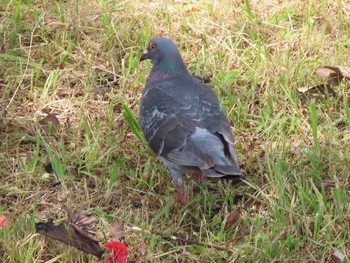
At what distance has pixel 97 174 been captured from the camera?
4867 mm

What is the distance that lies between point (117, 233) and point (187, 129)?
754 millimetres

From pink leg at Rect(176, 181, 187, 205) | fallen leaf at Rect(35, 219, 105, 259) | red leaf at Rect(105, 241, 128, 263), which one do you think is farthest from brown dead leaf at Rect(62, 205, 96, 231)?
pink leg at Rect(176, 181, 187, 205)

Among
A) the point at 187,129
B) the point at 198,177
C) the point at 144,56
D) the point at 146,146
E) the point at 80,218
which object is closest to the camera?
the point at 80,218

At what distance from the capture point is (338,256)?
13.2 feet

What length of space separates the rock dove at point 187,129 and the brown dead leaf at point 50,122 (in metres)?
0.65

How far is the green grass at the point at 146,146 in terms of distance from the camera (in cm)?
420

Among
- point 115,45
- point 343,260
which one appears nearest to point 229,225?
point 343,260

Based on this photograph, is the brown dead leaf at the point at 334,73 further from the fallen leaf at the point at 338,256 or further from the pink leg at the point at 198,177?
the fallen leaf at the point at 338,256

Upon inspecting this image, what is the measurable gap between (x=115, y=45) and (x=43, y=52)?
0.55 m

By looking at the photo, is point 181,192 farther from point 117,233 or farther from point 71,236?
point 71,236

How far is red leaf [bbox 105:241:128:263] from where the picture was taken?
3980 mm

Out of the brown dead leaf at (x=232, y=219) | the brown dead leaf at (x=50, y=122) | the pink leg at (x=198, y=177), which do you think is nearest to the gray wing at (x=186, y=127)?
the pink leg at (x=198, y=177)

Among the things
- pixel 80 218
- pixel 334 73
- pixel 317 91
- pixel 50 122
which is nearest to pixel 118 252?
pixel 80 218

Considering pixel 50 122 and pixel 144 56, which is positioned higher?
pixel 144 56
